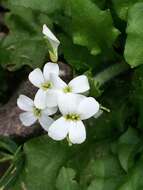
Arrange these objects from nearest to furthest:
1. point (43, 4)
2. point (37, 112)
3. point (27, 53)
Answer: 1. point (37, 112)
2. point (43, 4)
3. point (27, 53)

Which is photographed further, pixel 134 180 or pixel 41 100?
pixel 134 180

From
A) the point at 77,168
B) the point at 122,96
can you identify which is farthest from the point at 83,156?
the point at 122,96

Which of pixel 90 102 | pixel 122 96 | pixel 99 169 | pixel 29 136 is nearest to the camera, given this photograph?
pixel 90 102

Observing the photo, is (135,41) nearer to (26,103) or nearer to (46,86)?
(46,86)

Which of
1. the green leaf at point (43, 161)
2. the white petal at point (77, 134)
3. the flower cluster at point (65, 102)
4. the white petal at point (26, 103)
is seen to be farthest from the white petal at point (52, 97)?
the green leaf at point (43, 161)

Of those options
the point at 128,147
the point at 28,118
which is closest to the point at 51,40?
the point at 28,118

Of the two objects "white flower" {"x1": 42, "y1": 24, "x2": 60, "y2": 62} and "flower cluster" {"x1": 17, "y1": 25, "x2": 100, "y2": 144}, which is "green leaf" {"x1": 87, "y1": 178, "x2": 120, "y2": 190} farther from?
"white flower" {"x1": 42, "y1": 24, "x2": 60, "y2": 62}

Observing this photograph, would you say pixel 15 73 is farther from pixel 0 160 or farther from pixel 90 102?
pixel 90 102

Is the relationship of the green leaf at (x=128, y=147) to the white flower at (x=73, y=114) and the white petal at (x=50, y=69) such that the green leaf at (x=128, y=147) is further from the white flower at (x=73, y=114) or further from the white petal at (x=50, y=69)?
the white petal at (x=50, y=69)
